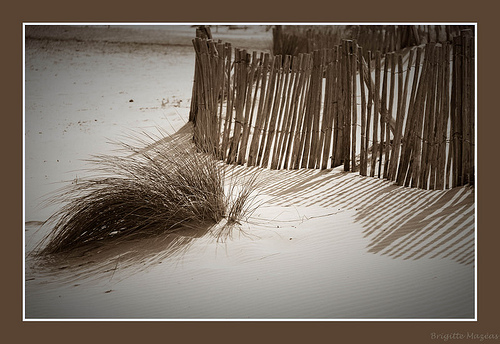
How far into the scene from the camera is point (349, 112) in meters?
5.32

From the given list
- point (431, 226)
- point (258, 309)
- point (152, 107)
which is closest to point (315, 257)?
point (258, 309)

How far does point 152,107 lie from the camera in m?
8.45

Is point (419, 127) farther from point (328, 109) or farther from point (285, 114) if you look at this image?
point (285, 114)

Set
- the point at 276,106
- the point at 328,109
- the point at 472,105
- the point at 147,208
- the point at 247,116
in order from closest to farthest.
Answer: the point at 147,208, the point at 472,105, the point at 328,109, the point at 276,106, the point at 247,116

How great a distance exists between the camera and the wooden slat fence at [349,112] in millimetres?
4676

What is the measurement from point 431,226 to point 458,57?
145 cm

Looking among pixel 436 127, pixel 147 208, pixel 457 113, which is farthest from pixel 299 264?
pixel 457 113

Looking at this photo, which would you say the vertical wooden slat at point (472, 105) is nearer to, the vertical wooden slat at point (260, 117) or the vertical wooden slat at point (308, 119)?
the vertical wooden slat at point (308, 119)

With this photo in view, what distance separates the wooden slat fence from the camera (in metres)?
4.68

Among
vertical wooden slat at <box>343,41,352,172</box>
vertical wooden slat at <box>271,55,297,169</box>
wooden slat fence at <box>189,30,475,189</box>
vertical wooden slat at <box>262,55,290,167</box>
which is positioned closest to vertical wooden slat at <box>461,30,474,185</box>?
wooden slat fence at <box>189,30,475,189</box>

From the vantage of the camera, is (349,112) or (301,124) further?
(301,124)

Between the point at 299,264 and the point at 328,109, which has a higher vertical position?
the point at 328,109

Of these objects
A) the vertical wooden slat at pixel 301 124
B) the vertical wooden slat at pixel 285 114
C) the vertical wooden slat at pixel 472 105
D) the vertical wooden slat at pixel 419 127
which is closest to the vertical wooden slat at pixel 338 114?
the vertical wooden slat at pixel 301 124

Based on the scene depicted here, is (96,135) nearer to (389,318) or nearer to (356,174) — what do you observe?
(356,174)
